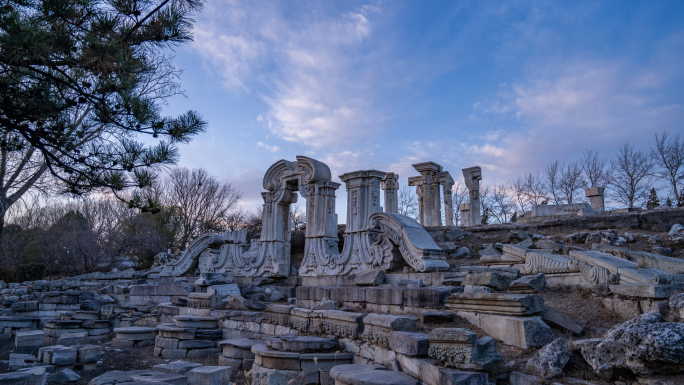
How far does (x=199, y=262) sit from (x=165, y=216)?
1663 centimetres

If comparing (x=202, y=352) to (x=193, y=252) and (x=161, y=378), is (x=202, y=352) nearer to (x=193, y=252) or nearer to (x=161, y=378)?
(x=161, y=378)

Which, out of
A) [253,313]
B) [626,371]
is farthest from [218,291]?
[626,371]

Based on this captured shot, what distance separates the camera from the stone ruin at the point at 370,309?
3.42 meters

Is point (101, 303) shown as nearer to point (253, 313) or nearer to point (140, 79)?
point (253, 313)

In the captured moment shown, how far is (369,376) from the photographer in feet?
12.9

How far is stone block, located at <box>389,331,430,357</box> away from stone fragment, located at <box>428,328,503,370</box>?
230mm

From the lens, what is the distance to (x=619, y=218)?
10.9 metres

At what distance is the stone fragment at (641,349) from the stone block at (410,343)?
53.2 inches

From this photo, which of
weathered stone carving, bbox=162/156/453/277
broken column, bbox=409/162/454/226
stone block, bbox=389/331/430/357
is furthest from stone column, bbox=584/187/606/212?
stone block, bbox=389/331/430/357

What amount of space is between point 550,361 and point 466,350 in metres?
0.62

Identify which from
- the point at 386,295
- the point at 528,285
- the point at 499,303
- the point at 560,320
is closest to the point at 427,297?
the point at 386,295

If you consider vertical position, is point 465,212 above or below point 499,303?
above

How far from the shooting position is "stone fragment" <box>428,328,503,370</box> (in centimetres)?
339

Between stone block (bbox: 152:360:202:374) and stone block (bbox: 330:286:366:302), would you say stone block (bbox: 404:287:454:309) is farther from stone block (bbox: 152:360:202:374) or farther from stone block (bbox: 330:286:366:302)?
stone block (bbox: 152:360:202:374)
